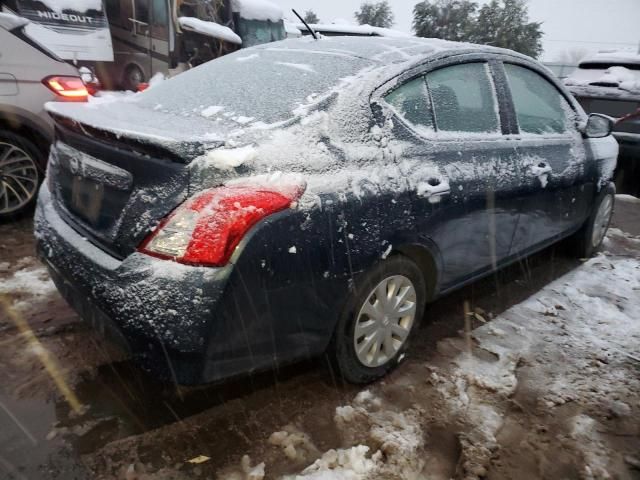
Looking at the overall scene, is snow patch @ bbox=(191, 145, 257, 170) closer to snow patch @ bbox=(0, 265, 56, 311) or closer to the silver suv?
snow patch @ bbox=(0, 265, 56, 311)

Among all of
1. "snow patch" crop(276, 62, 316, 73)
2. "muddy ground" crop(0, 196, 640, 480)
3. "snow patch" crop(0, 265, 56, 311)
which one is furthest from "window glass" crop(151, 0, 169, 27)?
"snow patch" crop(276, 62, 316, 73)

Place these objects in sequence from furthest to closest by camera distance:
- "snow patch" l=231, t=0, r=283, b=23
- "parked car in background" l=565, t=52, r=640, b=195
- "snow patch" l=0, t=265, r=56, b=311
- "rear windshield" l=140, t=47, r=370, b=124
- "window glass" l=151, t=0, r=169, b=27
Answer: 1. "snow patch" l=231, t=0, r=283, b=23
2. "window glass" l=151, t=0, r=169, b=27
3. "parked car in background" l=565, t=52, r=640, b=195
4. "snow patch" l=0, t=265, r=56, b=311
5. "rear windshield" l=140, t=47, r=370, b=124

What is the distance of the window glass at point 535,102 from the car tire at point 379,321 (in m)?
1.37

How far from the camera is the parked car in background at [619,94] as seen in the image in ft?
18.7

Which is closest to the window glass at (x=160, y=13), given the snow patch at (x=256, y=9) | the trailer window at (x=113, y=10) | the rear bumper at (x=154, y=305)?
the trailer window at (x=113, y=10)

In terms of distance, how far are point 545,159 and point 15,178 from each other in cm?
394

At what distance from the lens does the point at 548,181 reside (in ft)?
10.5

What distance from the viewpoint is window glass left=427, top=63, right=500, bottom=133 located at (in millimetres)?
2531

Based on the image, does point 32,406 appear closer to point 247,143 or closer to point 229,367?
point 229,367

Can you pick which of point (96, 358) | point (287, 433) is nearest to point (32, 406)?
point (96, 358)

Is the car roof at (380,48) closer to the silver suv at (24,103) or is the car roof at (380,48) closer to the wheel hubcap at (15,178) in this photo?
the silver suv at (24,103)

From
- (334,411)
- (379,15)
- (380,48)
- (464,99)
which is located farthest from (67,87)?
(379,15)

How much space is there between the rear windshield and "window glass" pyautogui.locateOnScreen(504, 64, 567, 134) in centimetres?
122

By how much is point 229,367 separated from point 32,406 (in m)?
1.00
